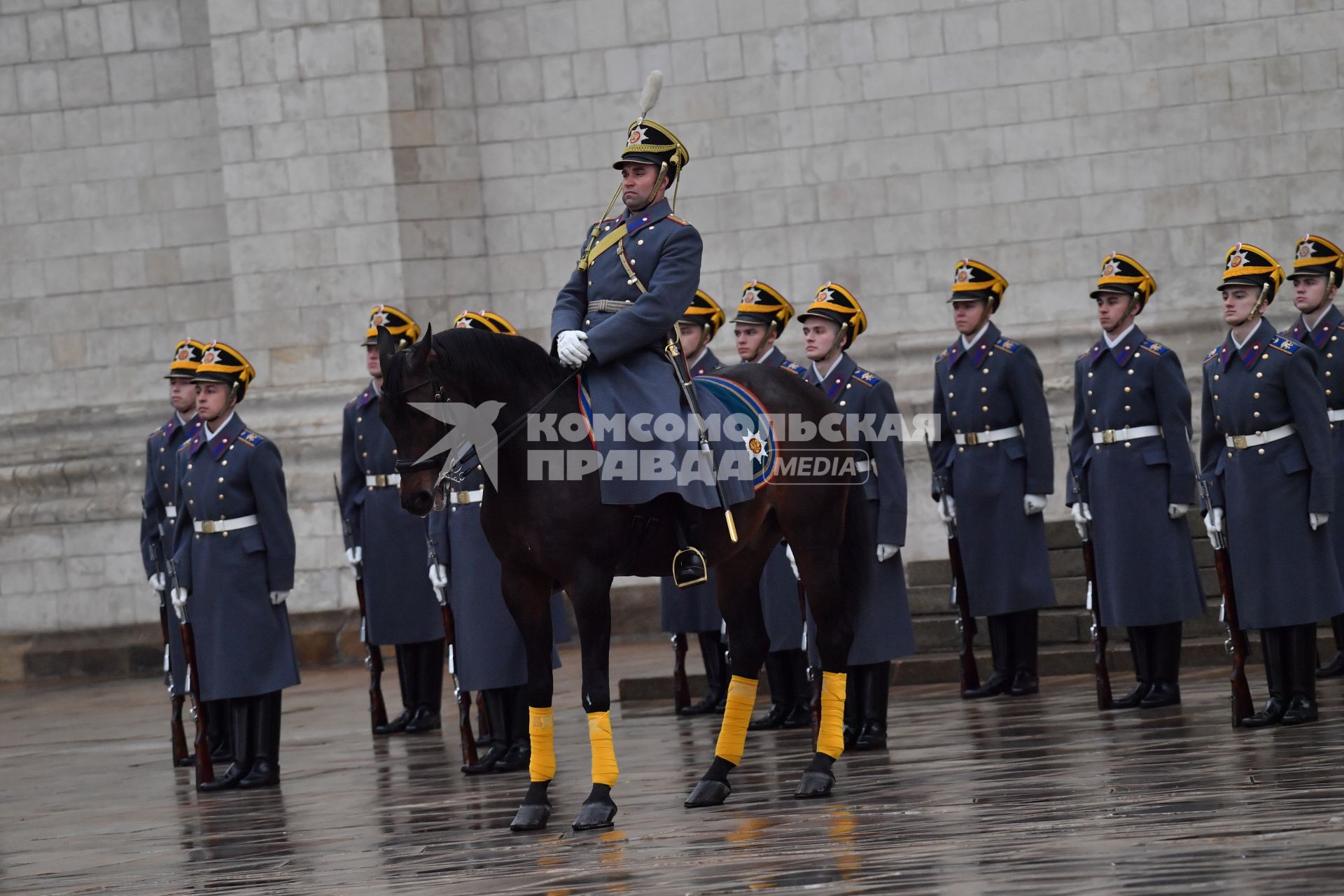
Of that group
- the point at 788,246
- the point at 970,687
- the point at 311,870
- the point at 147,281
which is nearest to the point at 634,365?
the point at 311,870

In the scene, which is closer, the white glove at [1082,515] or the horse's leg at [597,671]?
the horse's leg at [597,671]

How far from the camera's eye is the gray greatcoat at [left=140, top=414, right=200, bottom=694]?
30.2ft

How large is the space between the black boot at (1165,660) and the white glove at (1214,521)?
0.99 metres

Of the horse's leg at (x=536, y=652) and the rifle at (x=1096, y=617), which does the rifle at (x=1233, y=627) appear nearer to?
the rifle at (x=1096, y=617)

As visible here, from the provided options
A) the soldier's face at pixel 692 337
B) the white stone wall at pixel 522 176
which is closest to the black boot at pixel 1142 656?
the soldier's face at pixel 692 337

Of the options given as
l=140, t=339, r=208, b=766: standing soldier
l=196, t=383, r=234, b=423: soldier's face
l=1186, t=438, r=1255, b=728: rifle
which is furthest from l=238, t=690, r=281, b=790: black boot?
l=1186, t=438, r=1255, b=728: rifle

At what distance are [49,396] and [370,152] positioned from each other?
3325 mm

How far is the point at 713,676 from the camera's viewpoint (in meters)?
9.73

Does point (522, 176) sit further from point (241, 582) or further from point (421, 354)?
point (421, 354)

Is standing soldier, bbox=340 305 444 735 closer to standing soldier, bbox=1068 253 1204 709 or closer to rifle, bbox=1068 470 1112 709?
rifle, bbox=1068 470 1112 709

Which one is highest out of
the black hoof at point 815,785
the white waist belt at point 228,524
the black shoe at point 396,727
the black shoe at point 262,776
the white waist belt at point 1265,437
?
the white waist belt at point 1265,437

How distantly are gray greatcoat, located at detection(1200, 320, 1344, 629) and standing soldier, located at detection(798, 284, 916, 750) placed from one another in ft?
4.51

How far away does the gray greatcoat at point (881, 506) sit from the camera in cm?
798

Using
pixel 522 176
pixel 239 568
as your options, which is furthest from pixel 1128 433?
pixel 522 176
